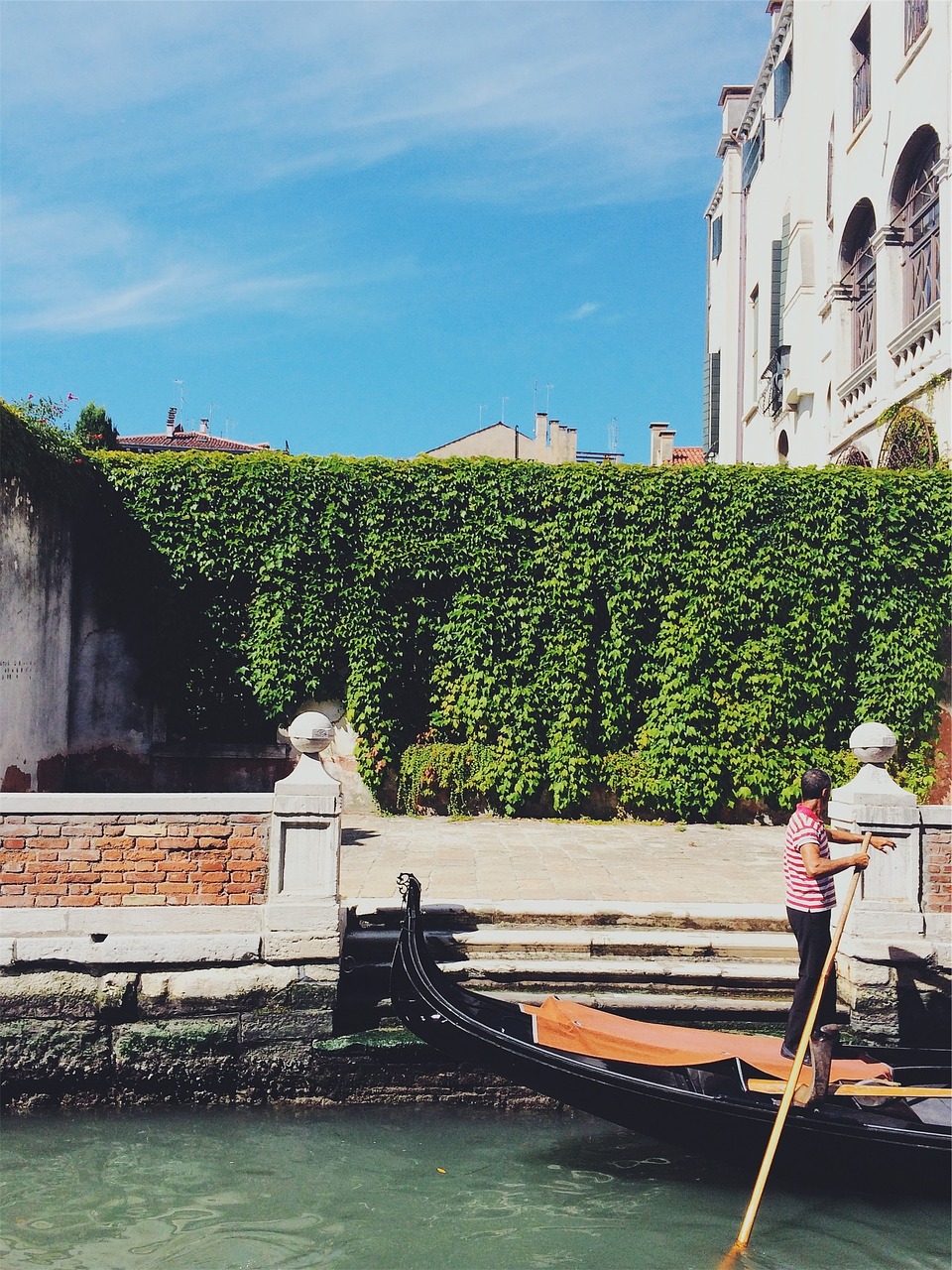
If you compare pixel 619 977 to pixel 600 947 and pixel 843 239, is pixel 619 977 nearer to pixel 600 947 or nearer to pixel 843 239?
pixel 600 947

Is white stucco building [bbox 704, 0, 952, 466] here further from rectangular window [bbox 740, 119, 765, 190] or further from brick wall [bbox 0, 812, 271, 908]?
brick wall [bbox 0, 812, 271, 908]

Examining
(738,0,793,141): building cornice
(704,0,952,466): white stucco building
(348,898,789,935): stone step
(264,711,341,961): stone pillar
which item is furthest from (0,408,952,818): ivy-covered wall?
(738,0,793,141): building cornice

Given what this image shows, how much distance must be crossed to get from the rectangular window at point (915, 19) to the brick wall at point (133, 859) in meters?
9.50

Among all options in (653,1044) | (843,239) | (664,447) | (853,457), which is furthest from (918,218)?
(664,447)

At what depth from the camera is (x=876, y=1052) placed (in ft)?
13.1

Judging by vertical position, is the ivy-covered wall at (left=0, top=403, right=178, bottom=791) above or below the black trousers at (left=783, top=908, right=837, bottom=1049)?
above

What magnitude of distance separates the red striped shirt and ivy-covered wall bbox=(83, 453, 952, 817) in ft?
14.8

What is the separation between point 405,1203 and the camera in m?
3.52

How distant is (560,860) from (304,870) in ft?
8.11

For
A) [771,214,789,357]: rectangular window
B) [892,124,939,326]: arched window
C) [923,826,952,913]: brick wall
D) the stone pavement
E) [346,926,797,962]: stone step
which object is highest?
[771,214,789,357]: rectangular window

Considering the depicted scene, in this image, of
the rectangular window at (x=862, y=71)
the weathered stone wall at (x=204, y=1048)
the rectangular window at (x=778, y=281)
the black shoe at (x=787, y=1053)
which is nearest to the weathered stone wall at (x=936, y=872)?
the black shoe at (x=787, y=1053)

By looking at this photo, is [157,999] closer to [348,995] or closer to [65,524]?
[348,995]

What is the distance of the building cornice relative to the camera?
12.8 metres

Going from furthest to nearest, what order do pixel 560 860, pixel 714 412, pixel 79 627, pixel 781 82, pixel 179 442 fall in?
1. pixel 179 442
2. pixel 714 412
3. pixel 781 82
4. pixel 79 627
5. pixel 560 860
